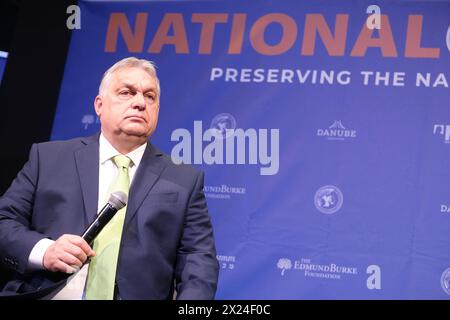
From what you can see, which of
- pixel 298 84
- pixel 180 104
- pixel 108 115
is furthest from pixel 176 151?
pixel 108 115

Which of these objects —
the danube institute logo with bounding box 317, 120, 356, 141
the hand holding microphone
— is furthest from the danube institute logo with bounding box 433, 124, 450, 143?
the hand holding microphone

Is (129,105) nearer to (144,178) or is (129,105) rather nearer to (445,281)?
(144,178)

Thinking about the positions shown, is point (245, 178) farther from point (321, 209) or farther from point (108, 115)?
point (108, 115)

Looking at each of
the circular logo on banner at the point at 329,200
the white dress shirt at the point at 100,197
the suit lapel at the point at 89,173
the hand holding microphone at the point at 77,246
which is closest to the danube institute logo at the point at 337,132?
the circular logo on banner at the point at 329,200

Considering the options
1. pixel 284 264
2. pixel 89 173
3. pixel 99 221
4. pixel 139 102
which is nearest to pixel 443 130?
pixel 284 264

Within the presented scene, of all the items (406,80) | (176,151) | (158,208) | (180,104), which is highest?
(406,80)

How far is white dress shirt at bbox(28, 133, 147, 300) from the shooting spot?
6.01 ft

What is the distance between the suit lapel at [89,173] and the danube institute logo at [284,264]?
1.60 meters

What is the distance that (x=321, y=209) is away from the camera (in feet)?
10.9

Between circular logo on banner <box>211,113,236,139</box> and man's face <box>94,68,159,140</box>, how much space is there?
4.32ft

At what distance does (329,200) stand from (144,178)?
5.22ft

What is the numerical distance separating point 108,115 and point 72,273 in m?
0.69

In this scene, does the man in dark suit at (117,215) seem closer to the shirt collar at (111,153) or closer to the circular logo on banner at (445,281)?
the shirt collar at (111,153)

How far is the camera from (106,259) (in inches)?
74.7
